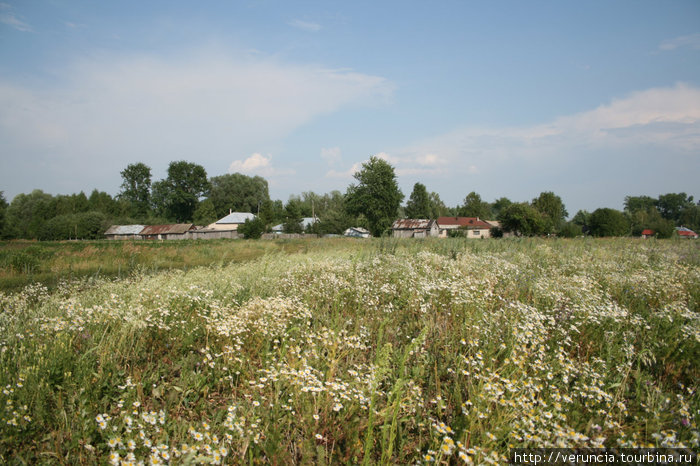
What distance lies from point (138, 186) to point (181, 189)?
17.5 meters

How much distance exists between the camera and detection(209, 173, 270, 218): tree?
98.9 m

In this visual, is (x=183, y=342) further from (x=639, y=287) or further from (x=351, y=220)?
(x=351, y=220)

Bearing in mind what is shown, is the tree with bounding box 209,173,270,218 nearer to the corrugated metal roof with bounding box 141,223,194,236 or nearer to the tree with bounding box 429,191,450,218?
the corrugated metal roof with bounding box 141,223,194,236

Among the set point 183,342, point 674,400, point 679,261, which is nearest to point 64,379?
point 183,342

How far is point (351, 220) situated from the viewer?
68.7 m

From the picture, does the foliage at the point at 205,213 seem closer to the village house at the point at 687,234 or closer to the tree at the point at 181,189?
the tree at the point at 181,189

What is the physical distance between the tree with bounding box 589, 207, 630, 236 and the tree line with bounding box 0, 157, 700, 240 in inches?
4.4

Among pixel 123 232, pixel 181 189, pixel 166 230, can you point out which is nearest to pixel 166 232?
pixel 166 230

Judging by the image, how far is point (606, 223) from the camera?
46875 millimetres

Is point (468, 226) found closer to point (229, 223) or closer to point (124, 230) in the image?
point (229, 223)

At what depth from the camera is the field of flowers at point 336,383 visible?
2.22 meters

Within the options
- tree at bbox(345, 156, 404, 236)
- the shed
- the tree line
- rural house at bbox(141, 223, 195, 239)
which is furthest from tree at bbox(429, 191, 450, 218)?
rural house at bbox(141, 223, 195, 239)

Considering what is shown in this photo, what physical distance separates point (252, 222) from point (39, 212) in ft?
203

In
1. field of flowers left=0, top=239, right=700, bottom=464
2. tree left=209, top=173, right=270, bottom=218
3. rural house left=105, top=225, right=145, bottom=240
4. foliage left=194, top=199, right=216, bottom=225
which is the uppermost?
tree left=209, top=173, right=270, bottom=218
